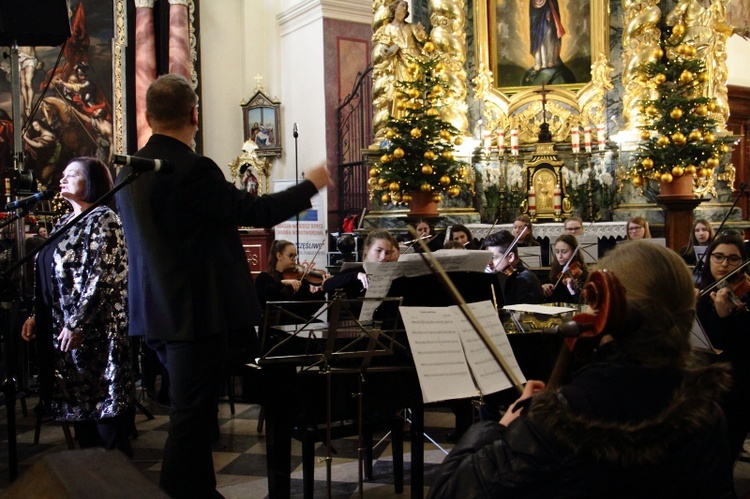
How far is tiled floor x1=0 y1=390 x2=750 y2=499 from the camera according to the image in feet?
14.6

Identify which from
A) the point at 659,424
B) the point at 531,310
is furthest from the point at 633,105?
the point at 659,424

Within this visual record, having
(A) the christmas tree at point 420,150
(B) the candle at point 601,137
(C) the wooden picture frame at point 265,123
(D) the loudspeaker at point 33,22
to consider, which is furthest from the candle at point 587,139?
(C) the wooden picture frame at point 265,123

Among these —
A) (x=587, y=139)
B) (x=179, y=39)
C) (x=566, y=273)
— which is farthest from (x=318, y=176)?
(x=179, y=39)

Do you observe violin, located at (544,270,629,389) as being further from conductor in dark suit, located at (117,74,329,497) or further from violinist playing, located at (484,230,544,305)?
violinist playing, located at (484,230,544,305)

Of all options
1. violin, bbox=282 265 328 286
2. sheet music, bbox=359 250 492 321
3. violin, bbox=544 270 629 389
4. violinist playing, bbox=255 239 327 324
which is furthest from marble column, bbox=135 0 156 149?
violin, bbox=544 270 629 389

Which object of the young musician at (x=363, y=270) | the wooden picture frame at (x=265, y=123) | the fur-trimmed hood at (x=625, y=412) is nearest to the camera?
the fur-trimmed hood at (x=625, y=412)

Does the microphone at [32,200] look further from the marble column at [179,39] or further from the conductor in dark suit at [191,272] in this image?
the marble column at [179,39]

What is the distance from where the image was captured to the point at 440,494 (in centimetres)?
188

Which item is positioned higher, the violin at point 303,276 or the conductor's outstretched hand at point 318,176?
the conductor's outstretched hand at point 318,176

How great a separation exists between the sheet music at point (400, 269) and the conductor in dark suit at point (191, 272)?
86 cm

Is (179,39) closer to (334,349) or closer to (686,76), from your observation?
(686,76)

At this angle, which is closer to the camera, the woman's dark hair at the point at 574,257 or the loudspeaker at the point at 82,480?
the loudspeaker at the point at 82,480

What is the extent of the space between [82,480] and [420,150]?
349 inches

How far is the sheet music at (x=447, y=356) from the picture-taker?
2.95m
